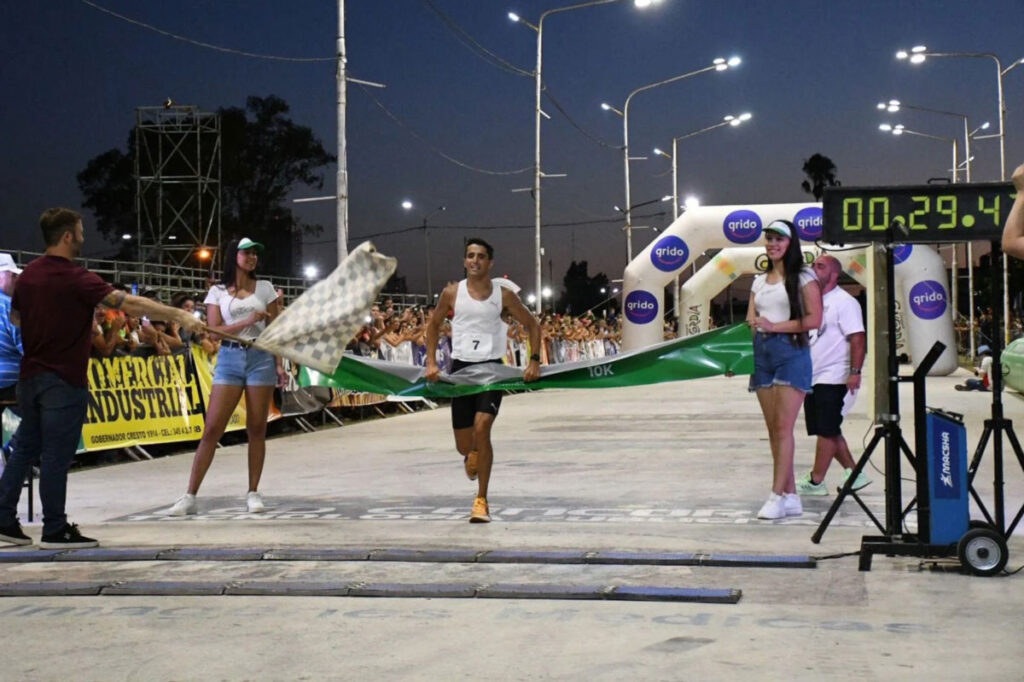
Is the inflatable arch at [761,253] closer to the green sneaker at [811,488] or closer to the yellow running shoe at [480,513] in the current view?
the green sneaker at [811,488]

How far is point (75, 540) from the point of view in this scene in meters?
7.77

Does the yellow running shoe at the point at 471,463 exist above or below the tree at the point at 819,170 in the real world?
below

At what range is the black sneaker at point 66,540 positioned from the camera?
7.70 meters

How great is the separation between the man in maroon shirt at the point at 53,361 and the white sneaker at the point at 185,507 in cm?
150

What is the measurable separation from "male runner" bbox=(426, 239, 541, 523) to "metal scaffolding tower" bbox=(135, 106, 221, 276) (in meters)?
33.7

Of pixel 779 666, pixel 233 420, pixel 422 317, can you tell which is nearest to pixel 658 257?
pixel 422 317

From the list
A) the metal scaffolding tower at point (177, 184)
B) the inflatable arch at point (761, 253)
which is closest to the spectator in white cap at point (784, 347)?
the inflatable arch at point (761, 253)

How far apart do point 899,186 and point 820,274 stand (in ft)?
9.93

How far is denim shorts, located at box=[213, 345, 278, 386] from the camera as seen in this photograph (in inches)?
363

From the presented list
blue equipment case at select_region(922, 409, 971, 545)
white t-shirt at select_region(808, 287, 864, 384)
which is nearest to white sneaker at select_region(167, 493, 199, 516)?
white t-shirt at select_region(808, 287, 864, 384)

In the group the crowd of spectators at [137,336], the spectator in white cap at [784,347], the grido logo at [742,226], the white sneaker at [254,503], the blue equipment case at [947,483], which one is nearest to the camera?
the blue equipment case at [947,483]

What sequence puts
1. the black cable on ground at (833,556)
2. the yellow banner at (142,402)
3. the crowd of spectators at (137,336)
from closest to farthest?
the black cable on ground at (833,556) → the crowd of spectators at (137,336) → the yellow banner at (142,402)

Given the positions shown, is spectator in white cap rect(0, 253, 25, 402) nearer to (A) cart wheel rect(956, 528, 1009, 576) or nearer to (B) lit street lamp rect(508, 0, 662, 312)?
(A) cart wheel rect(956, 528, 1009, 576)

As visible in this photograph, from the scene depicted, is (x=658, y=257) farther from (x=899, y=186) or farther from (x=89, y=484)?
(x=899, y=186)
